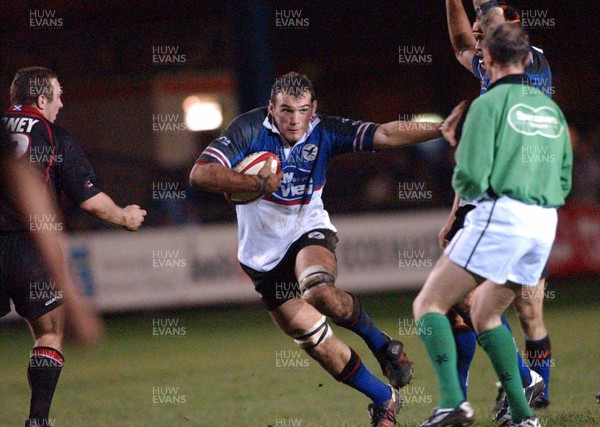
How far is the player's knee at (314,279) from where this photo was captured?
5.64 metres

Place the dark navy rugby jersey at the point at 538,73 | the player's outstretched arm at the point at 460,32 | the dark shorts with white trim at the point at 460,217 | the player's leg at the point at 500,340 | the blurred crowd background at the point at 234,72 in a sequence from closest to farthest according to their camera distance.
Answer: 1. the player's leg at the point at 500,340
2. the dark navy rugby jersey at the point at 538,73
3. the dark shorts with white trim at the point at 460,217
4. the player's outstretched arm at the point at 460,32
5. the blurred crowd background at the point at 234,72

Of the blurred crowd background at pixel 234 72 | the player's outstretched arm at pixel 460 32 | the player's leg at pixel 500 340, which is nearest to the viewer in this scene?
the player's leg at pixel 500 340

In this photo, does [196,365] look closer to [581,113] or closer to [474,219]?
[474,219]

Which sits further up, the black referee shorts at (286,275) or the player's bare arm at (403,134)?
the player's bare arm at (403,134)

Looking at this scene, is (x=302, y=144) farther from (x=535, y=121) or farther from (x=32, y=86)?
(x=535, y=121)

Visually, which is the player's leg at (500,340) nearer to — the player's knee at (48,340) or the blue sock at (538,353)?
the blue sock at (538,353)

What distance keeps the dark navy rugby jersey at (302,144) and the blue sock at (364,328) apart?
0.83 metres

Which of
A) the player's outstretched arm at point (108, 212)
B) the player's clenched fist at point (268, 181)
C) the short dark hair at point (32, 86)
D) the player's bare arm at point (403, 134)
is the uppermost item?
the short dark hair at point (32, 86)

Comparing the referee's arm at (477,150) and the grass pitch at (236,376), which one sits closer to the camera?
the referee's arm at (477,150)

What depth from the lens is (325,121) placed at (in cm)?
625

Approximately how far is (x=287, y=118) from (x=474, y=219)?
1.74 m

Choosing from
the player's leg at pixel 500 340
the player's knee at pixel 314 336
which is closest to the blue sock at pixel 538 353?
the player's leg at pixel 500 340

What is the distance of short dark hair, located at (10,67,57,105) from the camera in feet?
19.2

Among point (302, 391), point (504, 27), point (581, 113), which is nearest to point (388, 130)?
point (504, 27)
